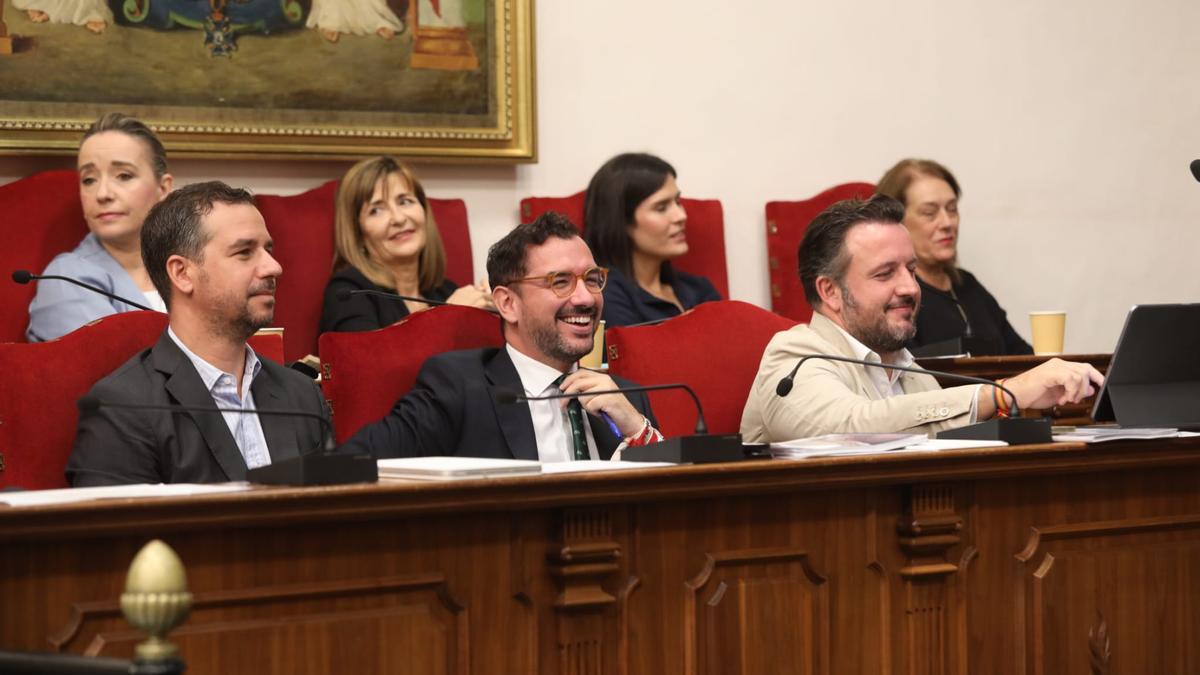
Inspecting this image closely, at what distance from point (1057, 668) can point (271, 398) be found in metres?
1.35

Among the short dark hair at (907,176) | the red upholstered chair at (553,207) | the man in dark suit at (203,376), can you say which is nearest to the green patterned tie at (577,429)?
the man in dark suit at (203,376)

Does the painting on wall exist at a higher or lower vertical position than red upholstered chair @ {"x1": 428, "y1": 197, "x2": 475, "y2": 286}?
higher

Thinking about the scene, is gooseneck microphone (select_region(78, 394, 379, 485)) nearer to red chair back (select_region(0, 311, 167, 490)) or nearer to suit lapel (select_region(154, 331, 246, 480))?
suit lapel (select_region(154, 331, 246, 480))

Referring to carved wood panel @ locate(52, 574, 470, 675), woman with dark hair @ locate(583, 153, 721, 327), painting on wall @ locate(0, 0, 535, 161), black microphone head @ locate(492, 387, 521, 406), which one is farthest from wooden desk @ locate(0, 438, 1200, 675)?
painting on wall @ locate(0, 0, 535, 161)

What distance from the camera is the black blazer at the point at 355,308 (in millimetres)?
3516

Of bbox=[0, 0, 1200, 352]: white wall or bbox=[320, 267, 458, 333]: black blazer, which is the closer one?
bbox=[320, 267, 458, 333]: black blazer

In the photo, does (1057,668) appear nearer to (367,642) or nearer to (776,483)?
(776,483)

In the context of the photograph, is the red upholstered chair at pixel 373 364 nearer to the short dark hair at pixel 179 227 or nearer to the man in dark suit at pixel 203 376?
the man in dark suit at pixel 203 376

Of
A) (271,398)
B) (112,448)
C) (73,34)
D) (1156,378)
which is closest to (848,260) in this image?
(1156,378)

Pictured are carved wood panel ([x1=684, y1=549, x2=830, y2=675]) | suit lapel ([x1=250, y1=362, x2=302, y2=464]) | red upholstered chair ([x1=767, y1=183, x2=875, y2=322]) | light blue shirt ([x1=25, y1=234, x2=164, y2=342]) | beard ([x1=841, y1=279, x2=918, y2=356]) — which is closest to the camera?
carved wood panel ([x1=684, y1=549, x2=830, y2=675])

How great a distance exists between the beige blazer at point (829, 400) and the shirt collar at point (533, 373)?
434mm

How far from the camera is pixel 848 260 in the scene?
3.11 metres

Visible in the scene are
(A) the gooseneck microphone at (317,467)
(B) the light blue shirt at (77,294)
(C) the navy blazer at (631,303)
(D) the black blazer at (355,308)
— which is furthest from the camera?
(C) the navy blazer at (631,303)

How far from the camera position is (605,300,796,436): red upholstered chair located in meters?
3.13
